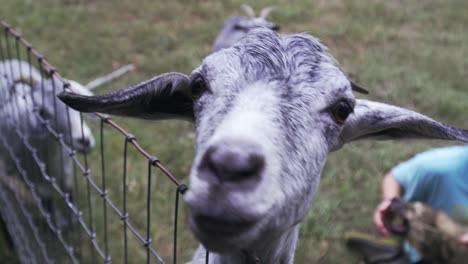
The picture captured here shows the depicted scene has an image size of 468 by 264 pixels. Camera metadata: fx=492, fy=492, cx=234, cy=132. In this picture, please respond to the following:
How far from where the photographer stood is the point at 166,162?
466cm

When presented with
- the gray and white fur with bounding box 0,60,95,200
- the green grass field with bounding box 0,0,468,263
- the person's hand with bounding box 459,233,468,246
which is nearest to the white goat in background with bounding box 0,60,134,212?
the gray and white fur with bounding box 0,60,95,200

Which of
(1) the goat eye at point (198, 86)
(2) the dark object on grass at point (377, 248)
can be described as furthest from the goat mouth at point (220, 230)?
(2) the dark object on grass at point (377, 248)

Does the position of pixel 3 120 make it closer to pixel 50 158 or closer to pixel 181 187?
pixel 50 158

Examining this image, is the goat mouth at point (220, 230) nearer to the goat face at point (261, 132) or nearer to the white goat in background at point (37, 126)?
the goat face at point (261, 132)

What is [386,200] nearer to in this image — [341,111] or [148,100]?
[341,111]

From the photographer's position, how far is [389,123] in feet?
6.23

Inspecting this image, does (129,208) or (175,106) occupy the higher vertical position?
(175,106)

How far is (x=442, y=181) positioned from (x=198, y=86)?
87.7 inches

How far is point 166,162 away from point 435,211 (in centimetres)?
244

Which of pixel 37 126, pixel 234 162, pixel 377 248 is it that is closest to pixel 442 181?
pixel 377 248

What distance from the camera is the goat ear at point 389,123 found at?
1833 mm

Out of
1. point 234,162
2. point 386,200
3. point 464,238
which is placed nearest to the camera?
point 234,162

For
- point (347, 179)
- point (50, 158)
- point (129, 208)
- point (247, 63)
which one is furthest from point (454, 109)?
point (247, 63)

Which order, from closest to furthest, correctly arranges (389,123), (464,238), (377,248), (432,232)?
(389,123)
(464,238)
(432,232)
(377,248)
